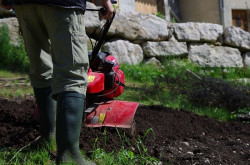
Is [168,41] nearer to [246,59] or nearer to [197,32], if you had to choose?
[197,32]

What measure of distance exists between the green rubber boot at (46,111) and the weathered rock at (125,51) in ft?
16.1

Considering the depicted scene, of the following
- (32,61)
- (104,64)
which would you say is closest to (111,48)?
(104,64)

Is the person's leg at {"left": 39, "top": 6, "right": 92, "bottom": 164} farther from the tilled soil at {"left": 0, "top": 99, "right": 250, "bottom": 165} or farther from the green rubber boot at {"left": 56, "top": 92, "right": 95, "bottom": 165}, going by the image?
the tilled soil at {"left": 0, "top": 99, "right": 250, "bottom": 165}

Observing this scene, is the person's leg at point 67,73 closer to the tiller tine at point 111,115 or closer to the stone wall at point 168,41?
the tiller tine at point 111,115

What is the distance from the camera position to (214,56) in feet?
28.8

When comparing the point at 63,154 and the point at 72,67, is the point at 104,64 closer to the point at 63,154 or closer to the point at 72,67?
the point at 72,67

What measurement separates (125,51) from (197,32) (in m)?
2.16

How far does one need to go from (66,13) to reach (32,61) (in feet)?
1.87

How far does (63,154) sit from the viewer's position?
83.4 inches

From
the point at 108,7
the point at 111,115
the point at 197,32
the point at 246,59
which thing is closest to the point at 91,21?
the point at 197,32

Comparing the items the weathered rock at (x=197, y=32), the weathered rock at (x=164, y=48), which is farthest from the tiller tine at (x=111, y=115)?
the weathered rock at (x=197, y=32)

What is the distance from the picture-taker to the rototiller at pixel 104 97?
9.22ft

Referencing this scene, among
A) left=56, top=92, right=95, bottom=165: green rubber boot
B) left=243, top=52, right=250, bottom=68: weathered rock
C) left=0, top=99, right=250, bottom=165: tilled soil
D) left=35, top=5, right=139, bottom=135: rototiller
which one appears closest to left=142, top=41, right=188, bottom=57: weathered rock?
left=243, top=52, right=250, bottom=68: weathered rock

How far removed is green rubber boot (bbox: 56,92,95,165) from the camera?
2.11 meters
